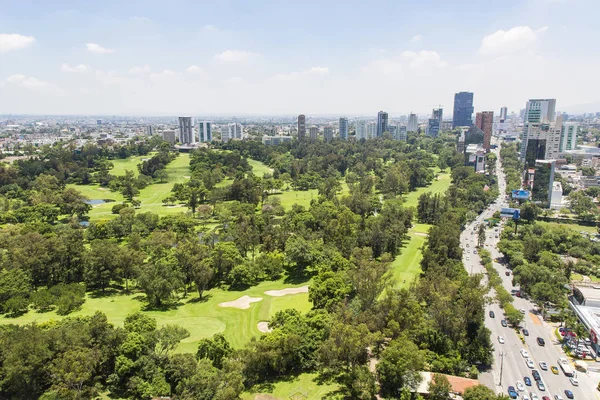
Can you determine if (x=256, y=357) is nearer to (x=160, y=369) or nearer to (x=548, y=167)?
(x=160, y=369)

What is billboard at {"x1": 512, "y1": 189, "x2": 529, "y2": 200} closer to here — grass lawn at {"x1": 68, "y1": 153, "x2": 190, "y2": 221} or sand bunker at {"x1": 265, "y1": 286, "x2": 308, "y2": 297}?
sand bunker at {"x1": 265, "y1": 286, "x2": 308, "y2": 297}

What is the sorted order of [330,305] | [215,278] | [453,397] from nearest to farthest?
[453,397], [330,305], [215,278]

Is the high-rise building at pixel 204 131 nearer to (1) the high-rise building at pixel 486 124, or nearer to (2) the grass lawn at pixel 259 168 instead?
(2) the grass lawn at pixel 259 168

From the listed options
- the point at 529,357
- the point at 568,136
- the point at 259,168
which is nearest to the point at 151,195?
the point at 259,168

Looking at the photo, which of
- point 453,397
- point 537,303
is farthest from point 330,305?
point 537,303

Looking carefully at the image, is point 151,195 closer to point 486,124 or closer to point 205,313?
point 205,313

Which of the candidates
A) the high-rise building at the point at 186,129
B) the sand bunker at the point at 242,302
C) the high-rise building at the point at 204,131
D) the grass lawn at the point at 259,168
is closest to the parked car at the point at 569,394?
the sand bunker at the point at 242,302

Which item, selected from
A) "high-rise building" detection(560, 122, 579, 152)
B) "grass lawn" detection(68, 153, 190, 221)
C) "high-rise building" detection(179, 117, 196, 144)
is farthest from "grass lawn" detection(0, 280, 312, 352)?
"high-rise building" detection(560, 122, 579, 152)
